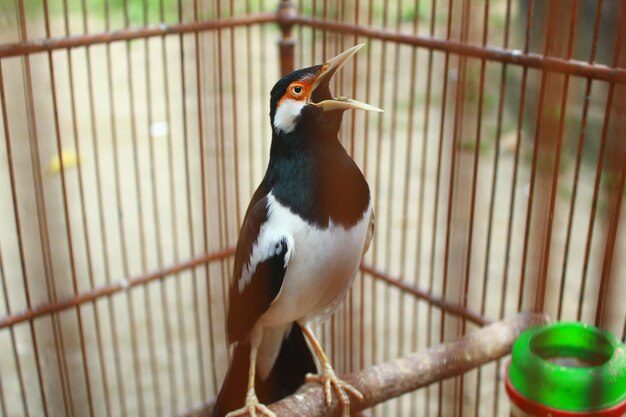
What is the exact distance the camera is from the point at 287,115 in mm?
973

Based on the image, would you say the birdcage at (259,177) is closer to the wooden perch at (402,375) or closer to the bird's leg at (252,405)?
the wooden perch at (402,375)

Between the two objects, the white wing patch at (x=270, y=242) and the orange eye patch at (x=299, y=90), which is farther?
the white wing patch at (x=270, y=242)

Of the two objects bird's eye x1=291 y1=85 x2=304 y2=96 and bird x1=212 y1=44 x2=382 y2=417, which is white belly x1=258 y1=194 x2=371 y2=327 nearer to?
bird x1=212 y1=44 x2=382 y2=417

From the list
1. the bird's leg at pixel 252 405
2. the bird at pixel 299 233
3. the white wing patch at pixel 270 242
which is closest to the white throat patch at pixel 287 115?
the bird at pixel 299 233

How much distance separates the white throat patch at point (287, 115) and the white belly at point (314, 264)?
0.12 m

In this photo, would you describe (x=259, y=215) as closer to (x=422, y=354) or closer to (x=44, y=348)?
(x=422, y=354)

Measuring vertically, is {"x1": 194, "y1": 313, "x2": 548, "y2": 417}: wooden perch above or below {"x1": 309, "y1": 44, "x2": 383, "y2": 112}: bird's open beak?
below

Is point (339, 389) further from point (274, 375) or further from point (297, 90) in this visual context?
point (297, 90)

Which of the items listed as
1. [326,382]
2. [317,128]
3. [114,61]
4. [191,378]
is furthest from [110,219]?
[317,128]

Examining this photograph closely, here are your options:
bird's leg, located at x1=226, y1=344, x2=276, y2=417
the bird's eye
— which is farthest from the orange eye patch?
bird's leg, located at x1=226, y1=344, x2=276, y2=417

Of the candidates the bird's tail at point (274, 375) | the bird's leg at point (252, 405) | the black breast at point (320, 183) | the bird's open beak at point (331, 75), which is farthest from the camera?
the bird's tail at point (274, 375)

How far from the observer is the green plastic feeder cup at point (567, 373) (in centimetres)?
104

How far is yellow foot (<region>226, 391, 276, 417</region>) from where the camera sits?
1.15 m

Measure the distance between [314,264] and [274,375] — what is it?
35 cm
